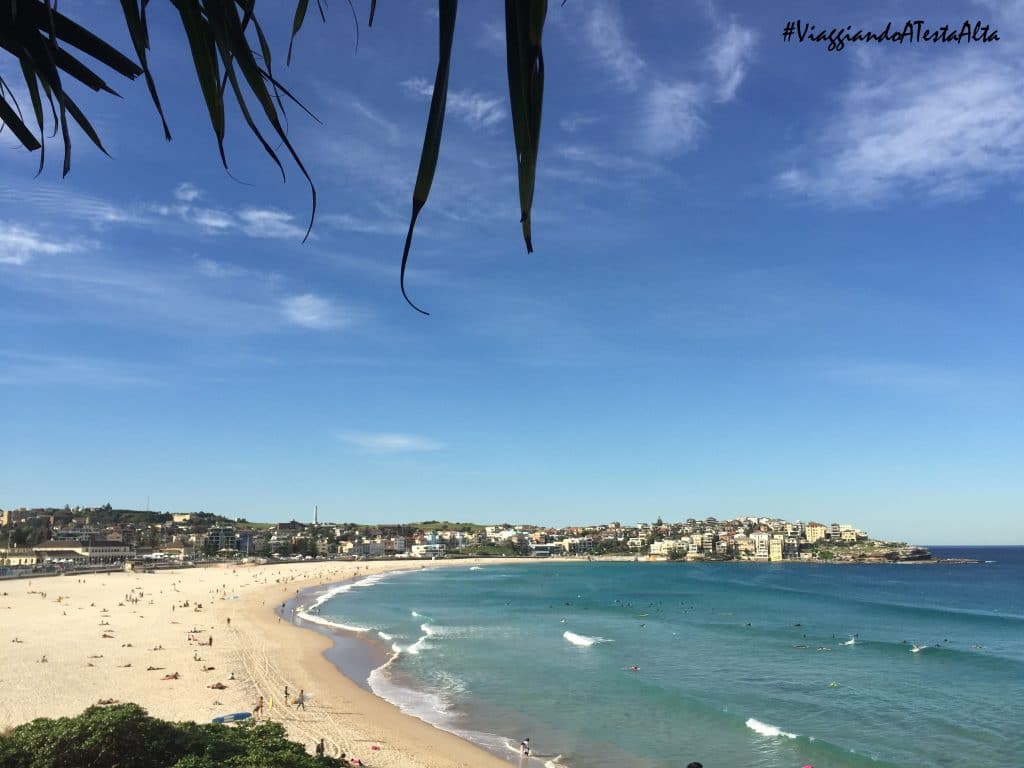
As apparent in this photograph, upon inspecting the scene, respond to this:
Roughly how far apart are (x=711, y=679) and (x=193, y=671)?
2236 centimetres

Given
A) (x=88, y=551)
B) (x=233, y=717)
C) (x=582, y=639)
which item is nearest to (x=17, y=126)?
(x=233, y=717)

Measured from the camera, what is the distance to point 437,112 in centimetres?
Answer: 122

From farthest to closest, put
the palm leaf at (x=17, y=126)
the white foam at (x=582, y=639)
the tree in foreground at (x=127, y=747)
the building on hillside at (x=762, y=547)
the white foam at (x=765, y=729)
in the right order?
the building on hillside at (x=762, y=547) → the white foam at (x=582, y=639) → the white foam at (x=765, y=729) → the tree in foreground at (x=127, y=747) → the palm leaf at (x=17, y=126)

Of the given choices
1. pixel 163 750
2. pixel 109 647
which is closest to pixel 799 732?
pixel 163 750

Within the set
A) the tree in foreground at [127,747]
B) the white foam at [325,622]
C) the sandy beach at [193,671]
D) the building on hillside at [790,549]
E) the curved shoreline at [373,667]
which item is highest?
the tree in foreground at [127,747]

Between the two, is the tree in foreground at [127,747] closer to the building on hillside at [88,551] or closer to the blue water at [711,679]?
the blue water at [711,679]

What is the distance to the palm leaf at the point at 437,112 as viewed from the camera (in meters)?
1.20

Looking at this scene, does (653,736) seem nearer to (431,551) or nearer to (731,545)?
(431,551)

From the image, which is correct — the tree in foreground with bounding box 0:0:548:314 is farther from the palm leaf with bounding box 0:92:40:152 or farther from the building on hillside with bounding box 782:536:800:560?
the building on hillside with bounding box 782:536:800:560

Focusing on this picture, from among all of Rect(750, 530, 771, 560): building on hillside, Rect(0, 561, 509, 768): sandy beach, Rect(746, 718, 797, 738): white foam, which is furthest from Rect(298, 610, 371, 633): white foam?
Rect(750, 530, 771, 560): building on hillside

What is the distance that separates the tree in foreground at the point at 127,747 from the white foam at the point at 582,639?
107ft

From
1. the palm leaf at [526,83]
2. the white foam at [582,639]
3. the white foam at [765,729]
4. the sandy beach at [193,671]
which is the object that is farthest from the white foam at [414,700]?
the palm leaf at [526,83]

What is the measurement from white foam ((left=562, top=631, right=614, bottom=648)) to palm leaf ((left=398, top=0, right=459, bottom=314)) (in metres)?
42.8

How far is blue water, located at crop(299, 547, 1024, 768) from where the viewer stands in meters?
22.4
